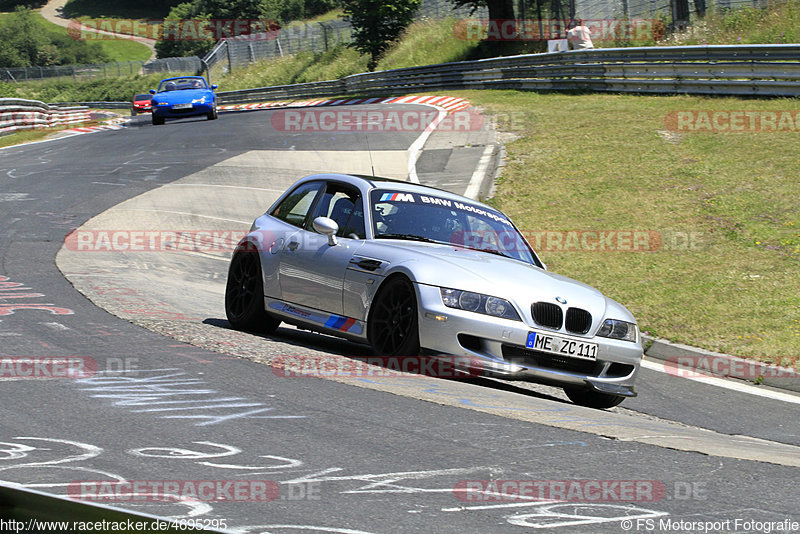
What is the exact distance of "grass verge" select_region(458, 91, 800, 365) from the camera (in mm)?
10531

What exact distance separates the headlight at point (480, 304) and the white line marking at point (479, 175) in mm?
9741

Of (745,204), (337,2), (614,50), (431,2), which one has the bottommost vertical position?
(745,204)

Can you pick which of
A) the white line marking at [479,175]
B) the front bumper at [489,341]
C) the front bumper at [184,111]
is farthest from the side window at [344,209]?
the front bumper at [184,111]

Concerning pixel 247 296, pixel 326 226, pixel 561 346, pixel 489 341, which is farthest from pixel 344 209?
pixel 561 346

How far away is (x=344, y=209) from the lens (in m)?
8.21

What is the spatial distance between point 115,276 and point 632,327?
6.53 meters

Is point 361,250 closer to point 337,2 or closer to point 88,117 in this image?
point 88,117

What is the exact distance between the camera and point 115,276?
11.4 m

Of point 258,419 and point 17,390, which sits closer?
point 258,419

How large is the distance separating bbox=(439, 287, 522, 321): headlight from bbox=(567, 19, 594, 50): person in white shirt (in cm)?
2431

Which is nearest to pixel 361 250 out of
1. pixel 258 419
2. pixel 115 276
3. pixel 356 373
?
pixel 356 373

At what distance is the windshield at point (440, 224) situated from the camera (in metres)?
7.89

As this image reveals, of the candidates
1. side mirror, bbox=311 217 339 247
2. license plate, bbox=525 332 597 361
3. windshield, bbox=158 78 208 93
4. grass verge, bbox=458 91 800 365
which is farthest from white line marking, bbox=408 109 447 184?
license plate, bbox=525 332 597 361

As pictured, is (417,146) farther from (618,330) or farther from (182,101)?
(618,330)
